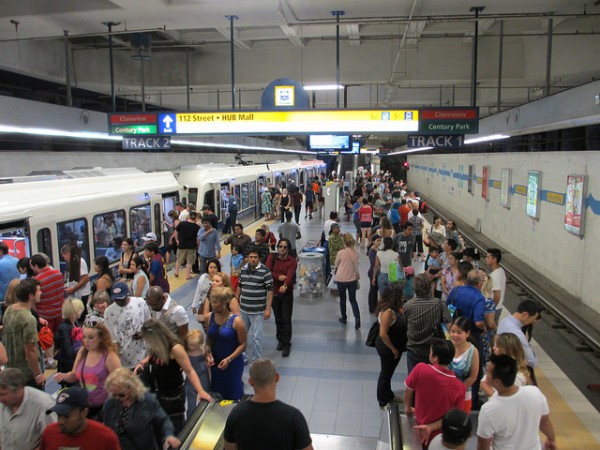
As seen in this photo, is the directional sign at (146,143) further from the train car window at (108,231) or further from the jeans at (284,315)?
the jeans at (284,315)

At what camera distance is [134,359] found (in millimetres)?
5082

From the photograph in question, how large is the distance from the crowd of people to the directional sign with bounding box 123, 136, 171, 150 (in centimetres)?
303

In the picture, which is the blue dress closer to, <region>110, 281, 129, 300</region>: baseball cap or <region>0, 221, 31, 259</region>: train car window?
<region>110, 281, 129, 300</region>: baseball cap

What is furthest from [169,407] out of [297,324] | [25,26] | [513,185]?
[513,185]

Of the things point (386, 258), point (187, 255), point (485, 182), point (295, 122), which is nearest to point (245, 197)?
point (485, 182)

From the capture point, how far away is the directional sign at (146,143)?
10766 mm

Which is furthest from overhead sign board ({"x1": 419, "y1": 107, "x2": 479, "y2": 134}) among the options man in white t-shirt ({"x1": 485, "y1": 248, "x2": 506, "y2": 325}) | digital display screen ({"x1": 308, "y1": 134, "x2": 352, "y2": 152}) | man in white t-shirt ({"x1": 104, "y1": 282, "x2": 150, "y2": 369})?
digital display screen ({"x1": 308, "y1": 134, "x2": 352, "y2": 152})

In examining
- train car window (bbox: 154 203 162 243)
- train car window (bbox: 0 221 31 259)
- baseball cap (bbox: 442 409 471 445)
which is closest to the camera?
baseball cap (bbox: 442 409 471 445)

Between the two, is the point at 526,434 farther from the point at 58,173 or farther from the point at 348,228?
the point at 348,228

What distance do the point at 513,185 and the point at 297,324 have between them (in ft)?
34.5

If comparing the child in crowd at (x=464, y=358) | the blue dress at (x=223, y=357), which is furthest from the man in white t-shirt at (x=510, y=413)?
the blue dress at (x=223, y=357)

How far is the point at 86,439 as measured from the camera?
3.14 meters

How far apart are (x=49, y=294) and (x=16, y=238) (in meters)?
1.76

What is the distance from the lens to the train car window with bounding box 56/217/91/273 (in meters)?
8.92
